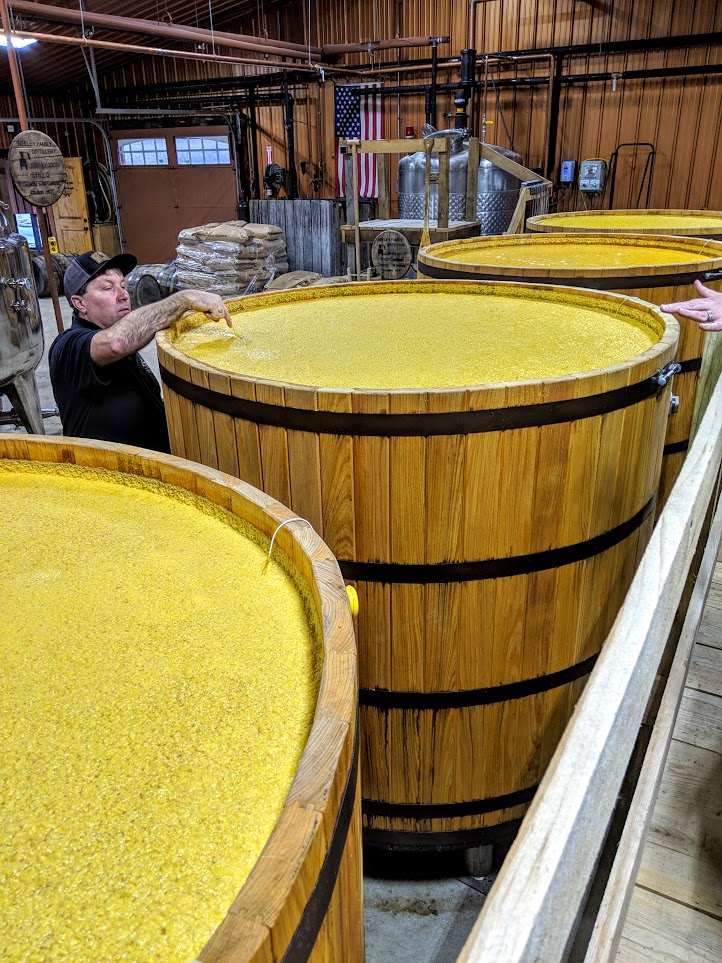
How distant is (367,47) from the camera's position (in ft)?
41.0

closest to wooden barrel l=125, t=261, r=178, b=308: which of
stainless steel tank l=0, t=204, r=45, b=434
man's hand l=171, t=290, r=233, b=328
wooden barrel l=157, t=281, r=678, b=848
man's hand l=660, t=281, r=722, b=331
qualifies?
stainless steel tank l=0, t=204, r=45, b=434

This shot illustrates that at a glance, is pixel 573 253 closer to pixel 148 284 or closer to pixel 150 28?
pixel 148 284

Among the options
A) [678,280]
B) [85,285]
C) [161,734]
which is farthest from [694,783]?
[85,285]

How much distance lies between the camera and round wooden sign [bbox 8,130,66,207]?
20.2ft

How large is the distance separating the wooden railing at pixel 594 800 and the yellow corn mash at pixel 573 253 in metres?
2.23

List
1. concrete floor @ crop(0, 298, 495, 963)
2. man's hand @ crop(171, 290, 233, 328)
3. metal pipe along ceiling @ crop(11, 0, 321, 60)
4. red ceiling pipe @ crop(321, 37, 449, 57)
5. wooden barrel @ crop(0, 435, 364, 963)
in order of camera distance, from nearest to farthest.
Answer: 1. wooden barrel @ crop(0, 435, 364, 963)
2. concrete floor @ crop(0, 298, 495, 963)
3. man's hand @ crop(171, 290, 233, 328)
4. metal pipe along ceiling @ crop(11, 0, 321, 60)
5. red ceiling pipe @ crop(321, 37, 449, 57)

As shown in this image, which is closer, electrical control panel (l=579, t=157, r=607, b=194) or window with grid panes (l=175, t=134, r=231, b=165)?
electrical control panel (l=579, t=157, r=607, b=194)

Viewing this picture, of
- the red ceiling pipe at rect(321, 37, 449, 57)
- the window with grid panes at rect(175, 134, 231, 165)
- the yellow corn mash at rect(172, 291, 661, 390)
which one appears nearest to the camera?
the yellow corn mash at rect(172, 291, 661, 390)

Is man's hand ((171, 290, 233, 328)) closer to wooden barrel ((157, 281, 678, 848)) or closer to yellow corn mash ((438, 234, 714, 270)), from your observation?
wooden barrel ((157, 281, 678, 848))

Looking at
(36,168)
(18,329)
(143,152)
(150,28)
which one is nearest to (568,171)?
(150,28)

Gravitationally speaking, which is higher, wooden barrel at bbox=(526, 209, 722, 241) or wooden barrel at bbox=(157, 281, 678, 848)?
wooden barrel at bbox=(526, 209, 722, 241)

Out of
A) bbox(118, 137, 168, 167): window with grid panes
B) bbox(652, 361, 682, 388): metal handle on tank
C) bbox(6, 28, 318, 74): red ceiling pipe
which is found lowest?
bbox(652, 361, 682, 388): metal handle on tank

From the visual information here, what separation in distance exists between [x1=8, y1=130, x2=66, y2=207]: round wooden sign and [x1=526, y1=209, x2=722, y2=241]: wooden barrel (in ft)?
13.6

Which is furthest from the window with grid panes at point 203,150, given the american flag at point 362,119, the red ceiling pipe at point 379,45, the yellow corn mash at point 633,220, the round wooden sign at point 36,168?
the yellow corn mash at point 633,220
